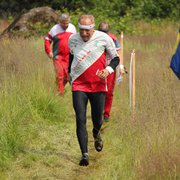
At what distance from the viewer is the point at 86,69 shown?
688 centimetres

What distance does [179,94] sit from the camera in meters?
8.66

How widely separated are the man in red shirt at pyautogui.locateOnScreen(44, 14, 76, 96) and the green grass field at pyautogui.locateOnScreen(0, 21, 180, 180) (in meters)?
0.25

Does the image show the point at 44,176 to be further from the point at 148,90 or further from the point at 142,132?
the point at 148,90

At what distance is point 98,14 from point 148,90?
15333 millimetres

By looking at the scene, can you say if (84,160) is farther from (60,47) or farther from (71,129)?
(60,47)

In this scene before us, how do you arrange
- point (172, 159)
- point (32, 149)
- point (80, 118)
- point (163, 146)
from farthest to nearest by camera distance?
1. point (32, 149)
2. point (80, 118)
3. point (163, 146)
4. point (172, 159)

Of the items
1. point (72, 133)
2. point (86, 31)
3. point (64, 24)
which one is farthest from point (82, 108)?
point (64, 24)

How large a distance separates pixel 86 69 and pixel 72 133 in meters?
1.78

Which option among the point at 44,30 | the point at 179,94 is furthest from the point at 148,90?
the point at 44,30

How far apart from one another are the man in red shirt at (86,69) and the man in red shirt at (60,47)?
3.77 m

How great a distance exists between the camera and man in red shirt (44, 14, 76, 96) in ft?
35.6

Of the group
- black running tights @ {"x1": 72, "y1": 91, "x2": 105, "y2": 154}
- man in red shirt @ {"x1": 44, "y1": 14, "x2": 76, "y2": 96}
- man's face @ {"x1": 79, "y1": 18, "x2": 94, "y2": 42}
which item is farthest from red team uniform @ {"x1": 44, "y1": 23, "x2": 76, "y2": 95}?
man's face @ {"x1": 79, "y1": 18, "x2": 94, "y2": 42}

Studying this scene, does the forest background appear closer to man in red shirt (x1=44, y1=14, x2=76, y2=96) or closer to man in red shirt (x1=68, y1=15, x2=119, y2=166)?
man in red shirt (x1=44, y1=14, x2=76, y2=96)

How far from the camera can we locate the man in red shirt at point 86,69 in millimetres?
6820
